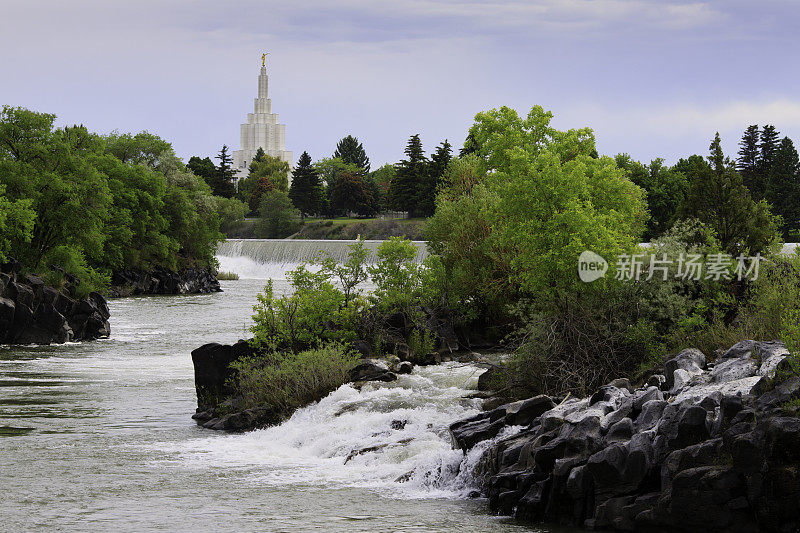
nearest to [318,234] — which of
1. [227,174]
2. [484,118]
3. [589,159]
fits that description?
[227,174]

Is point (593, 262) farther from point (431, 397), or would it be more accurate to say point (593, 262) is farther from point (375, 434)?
point (375, 434)

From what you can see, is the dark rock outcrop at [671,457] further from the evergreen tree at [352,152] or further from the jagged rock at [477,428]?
the evergreen tree at [352,152]

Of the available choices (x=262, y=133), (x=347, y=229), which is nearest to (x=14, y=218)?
(x=347, y=229)

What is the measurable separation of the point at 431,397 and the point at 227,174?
100m

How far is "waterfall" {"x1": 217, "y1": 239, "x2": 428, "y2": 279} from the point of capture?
77.3 metres

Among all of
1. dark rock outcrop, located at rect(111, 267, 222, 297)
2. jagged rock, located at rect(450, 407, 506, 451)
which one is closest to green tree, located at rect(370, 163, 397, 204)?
dark rock outcrop, located at rect(111, 267, 222, 297)

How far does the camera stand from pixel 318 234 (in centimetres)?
10031

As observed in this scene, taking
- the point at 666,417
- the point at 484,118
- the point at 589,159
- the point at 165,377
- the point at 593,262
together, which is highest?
the point at 484,118

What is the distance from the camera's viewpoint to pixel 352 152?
148 metres

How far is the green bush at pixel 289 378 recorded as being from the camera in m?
18.7

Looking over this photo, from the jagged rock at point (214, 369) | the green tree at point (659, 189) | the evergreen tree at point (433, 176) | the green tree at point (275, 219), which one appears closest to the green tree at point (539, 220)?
the jagged rock at point (214, 369)

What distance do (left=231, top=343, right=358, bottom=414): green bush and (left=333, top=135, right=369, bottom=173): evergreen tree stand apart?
420 ft

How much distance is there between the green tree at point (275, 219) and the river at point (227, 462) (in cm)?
7885

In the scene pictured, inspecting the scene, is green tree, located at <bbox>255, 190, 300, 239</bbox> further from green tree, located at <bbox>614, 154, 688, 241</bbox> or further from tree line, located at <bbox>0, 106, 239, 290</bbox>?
green tree, located at <bbox>614, 154, 688, 241</bbox>
